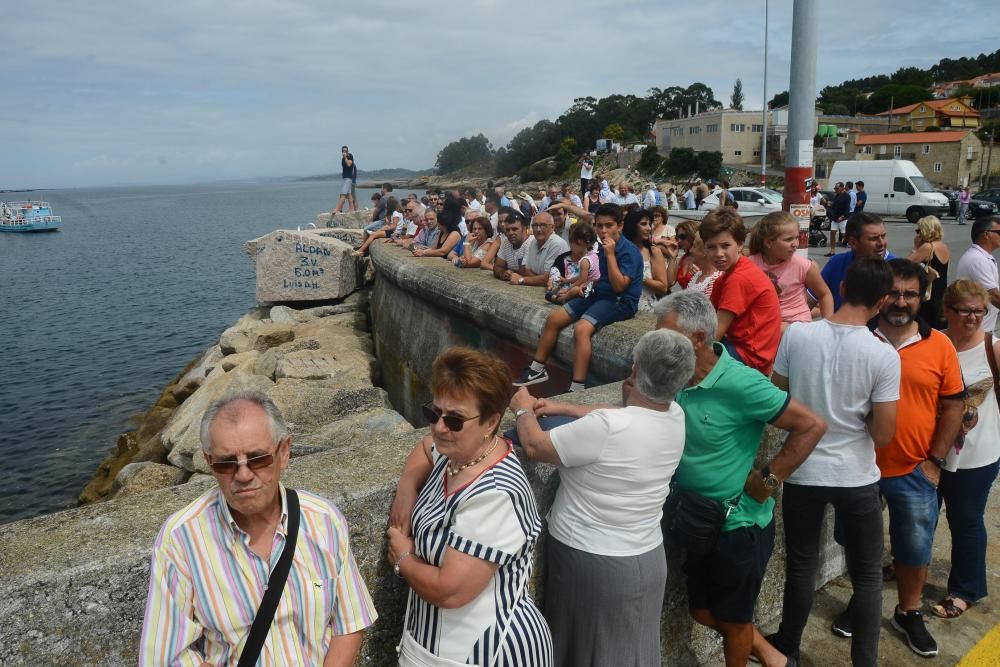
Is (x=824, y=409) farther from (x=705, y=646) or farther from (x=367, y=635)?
(x=367, y=635)

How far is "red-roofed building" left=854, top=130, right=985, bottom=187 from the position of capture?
179ft

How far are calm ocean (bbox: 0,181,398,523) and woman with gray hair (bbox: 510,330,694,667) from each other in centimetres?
969

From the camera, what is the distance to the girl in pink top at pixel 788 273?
4.39 meters

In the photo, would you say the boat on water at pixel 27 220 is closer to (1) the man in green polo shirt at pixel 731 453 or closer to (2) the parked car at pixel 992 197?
(2) the parked car at pixel 992 197

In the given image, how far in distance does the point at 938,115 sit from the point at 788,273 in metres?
89.1

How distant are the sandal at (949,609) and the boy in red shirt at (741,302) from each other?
137 centimetres

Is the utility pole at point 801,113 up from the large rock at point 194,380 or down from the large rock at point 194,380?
up

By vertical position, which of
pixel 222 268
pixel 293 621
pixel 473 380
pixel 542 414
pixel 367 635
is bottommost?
pixel 222 268

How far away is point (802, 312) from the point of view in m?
4.54

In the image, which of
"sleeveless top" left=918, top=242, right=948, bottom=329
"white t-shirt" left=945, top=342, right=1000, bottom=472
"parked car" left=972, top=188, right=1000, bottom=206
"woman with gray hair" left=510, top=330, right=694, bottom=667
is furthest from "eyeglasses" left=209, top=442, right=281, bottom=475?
"parked car" left=972, top=188, right=1000, bottom=206

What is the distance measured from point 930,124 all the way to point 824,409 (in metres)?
90.1

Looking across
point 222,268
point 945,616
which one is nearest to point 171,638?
point 945,616

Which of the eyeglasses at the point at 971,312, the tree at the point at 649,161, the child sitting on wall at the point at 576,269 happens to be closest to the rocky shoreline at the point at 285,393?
the child sitting on wall at the point at 576,269

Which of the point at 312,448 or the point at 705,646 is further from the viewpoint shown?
the point at 312,448
